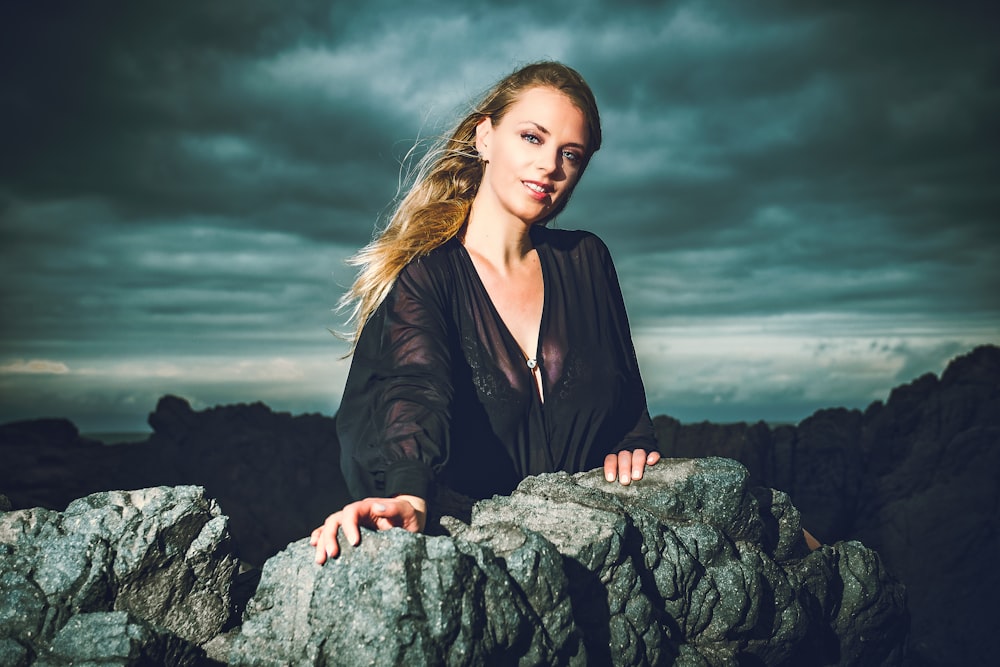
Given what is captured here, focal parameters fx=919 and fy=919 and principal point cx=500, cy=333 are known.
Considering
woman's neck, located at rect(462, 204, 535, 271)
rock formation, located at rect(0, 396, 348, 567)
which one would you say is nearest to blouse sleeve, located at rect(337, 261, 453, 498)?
woman's neck, located at rect(462, 204, 535, 271)

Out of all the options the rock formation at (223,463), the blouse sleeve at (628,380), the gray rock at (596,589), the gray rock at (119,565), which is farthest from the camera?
the rock formation at (223,463)

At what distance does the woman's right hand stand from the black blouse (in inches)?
10.5

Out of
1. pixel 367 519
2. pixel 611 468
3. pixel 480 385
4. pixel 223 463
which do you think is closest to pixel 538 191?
pixel 480 385

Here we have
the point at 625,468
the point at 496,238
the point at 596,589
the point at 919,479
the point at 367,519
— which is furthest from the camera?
the point at 919,479

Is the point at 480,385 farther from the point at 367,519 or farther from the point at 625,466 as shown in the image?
the point at 367,519

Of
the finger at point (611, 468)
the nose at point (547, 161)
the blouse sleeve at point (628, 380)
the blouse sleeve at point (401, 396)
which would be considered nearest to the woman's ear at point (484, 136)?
the nose at point (547, 161)

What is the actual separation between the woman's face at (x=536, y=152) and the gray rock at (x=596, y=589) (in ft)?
4.57

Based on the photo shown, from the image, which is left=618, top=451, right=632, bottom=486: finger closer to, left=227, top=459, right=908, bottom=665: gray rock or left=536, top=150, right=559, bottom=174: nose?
left=227, top=459, right=908, bottom=665: gray rock

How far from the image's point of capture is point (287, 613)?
3096 mm

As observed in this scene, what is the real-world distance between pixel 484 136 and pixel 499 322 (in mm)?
1004

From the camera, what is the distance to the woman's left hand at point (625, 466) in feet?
14.0

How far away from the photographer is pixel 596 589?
3480 millimetres

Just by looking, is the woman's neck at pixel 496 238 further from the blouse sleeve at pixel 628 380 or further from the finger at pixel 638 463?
the finger at pixel 638 463

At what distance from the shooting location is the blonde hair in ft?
15.0
